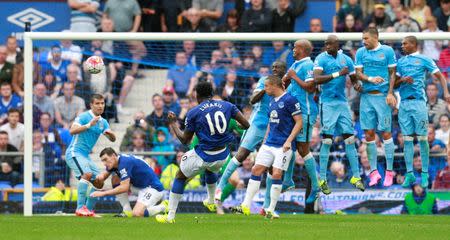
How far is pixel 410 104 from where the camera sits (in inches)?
800

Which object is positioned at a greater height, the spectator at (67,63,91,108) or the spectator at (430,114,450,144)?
the spectator at (67,63,91,108)

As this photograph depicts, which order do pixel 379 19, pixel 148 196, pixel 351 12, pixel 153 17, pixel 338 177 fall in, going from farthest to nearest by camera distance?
pixel 153 17
pixel 351 12
pixel 379 19
pixel 338 177
pixel 148 196

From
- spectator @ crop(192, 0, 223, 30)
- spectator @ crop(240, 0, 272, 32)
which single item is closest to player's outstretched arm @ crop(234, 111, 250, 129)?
spectator @ crop(240, 0, 272, 32)

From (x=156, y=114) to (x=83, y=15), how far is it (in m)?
4.49

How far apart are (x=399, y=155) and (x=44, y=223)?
790 centimetres

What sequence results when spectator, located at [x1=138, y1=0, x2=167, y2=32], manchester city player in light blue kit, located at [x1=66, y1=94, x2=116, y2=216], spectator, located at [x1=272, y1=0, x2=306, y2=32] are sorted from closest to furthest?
manchester city player in light blue kit, located at [x1=66, y1=94, x2=116, y2=216], spectator, located at [x1=272, y1=0, x2=306, y2=32], spectator, located at [x1=138, y1=0, x2=167, y2=32]

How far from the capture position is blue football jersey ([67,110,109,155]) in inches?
830

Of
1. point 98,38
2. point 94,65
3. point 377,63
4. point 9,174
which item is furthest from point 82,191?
point 377,63

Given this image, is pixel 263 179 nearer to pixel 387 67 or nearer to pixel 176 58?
pixel 176 58

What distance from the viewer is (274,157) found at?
60.7 ft

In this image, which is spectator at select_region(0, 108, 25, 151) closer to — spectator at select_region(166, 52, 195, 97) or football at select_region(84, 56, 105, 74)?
spectator at select_region(166, 52, 195, 97)

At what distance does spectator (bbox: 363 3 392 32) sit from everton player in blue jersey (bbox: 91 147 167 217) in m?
7.67

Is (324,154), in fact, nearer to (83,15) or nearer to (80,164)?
(80,164)

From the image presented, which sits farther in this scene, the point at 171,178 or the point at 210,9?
the point at 210,9
